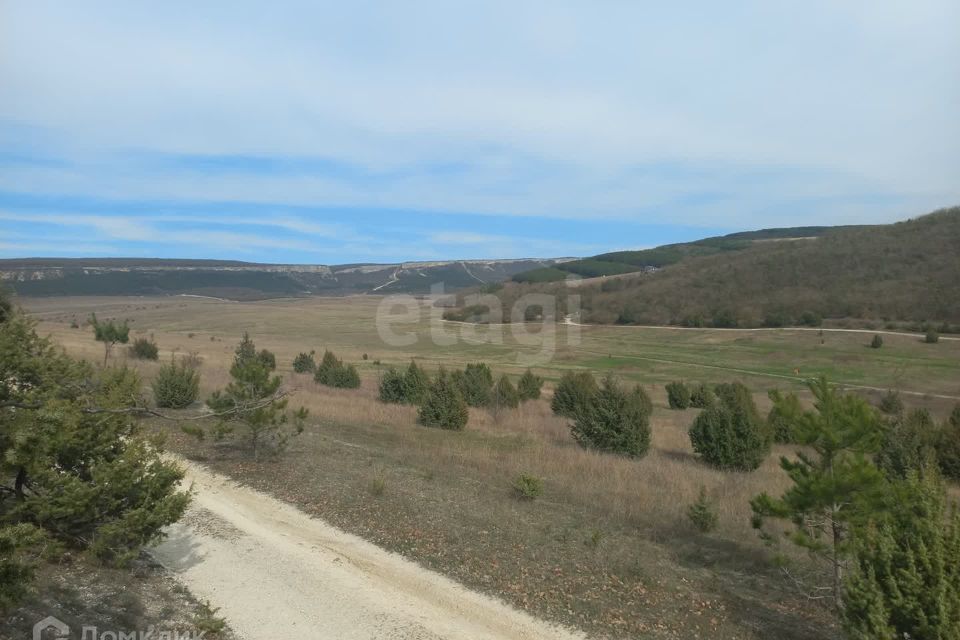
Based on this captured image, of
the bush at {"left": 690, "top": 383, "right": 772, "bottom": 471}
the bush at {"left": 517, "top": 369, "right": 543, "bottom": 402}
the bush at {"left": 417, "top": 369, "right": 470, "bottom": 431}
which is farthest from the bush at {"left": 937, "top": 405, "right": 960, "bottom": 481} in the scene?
the bush at {"left": 517, "top": 369, "right": 543, "bottom": 402}

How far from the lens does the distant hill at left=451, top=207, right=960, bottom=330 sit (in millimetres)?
70375

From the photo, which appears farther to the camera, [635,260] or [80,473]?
[635,260]

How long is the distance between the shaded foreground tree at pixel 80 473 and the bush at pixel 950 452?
2007 centimetres

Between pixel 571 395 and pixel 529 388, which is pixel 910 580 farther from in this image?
pixel 529 388

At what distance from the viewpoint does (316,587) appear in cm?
757

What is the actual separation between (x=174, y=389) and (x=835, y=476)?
17887mm

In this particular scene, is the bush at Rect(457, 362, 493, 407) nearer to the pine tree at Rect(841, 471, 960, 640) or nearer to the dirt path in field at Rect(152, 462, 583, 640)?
the dirt path in field at Rect(152, 462, 583, 640)

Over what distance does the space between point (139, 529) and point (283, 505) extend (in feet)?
15.1

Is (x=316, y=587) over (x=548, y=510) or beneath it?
over

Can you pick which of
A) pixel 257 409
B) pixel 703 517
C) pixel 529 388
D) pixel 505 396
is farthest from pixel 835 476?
pixel 529 388

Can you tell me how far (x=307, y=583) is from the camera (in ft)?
25.1

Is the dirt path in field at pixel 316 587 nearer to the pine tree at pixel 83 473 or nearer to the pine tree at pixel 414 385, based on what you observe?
the pine tree at pixel 83 473

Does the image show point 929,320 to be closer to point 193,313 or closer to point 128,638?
point 128,638

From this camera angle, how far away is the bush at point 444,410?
21.9m
